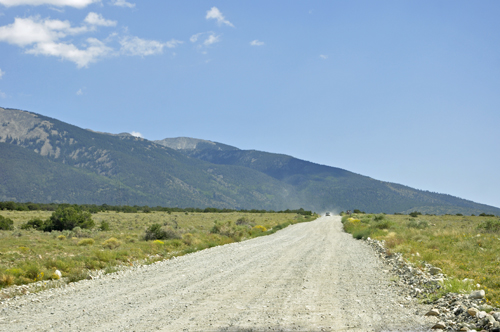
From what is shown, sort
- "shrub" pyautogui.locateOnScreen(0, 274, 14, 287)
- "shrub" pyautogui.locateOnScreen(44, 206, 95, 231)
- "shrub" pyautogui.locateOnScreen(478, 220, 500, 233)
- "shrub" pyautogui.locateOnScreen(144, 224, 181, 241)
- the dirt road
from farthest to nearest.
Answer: "shrub" pyautogui.locateOnScreen(44, 206, 95, 231)
"shrub" pyautogui.locateOnScreen(478, 220, 500, 233)
"shrub" pyautogui.locateOnScreen(144, 224, 181, 241)
"shrub" pyautogui.locateOnScreen(0, 274, 14, 287)
the dirt road

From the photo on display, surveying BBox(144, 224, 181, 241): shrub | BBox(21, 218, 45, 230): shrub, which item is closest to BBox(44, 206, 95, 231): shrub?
BBox(21, 218, 45, 230): shrub

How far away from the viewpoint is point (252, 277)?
37.9 ft

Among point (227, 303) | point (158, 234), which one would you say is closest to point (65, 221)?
point (158, 234)

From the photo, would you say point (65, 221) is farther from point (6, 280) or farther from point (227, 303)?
point (227, 303)

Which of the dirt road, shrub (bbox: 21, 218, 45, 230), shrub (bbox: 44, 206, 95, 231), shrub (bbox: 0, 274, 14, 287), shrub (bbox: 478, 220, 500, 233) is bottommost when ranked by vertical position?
shrub (bbox: 21, 218, 45, 230)

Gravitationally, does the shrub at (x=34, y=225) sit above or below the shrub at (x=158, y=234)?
below

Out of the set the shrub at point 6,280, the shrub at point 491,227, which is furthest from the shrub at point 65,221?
the shrub at point 491,227

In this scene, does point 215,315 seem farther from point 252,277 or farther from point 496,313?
point 496,313

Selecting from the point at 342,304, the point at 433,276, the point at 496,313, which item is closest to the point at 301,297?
the point at 342,304

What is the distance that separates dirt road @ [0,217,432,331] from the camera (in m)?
6.72

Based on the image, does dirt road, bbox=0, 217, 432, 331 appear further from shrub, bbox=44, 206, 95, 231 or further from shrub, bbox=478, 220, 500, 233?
shrub, bbox=44, 206, 95, 231

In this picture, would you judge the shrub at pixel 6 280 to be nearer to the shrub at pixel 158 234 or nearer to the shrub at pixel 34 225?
the shrub at pixel 158 234

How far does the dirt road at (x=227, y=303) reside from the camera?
6719 mm

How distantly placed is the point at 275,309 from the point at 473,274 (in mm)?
6778
